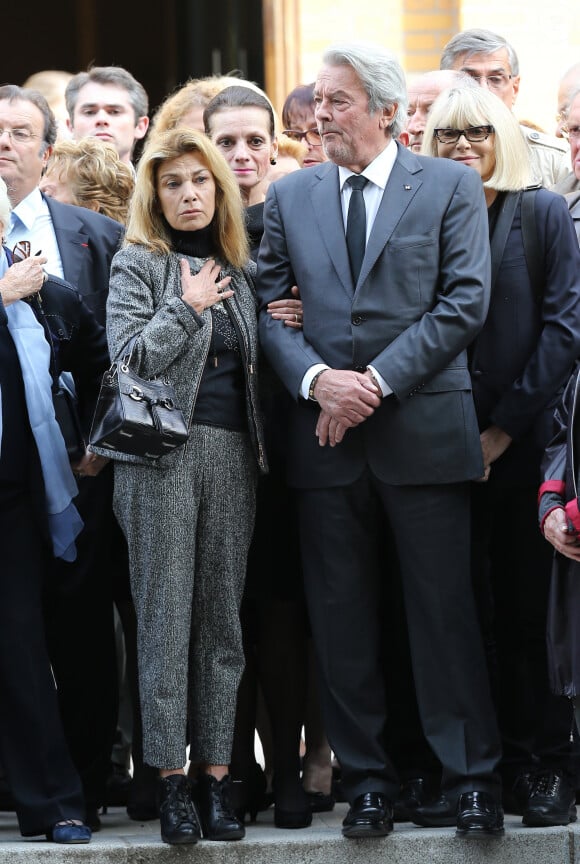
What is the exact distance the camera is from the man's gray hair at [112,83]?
22.8 feet

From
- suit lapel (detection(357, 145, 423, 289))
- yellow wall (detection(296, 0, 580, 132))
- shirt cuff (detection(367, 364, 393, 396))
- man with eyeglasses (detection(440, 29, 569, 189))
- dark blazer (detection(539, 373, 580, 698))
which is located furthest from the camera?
yellow wall (detection(296, 0, 580, 132))

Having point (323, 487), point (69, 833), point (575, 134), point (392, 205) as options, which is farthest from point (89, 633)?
point (575, 134)

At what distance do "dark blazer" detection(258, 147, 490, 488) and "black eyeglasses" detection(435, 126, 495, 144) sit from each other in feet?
0.69

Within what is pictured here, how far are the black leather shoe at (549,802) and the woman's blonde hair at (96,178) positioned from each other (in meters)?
2.44

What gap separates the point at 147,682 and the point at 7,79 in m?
8.32

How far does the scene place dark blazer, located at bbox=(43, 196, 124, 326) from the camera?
547 cm

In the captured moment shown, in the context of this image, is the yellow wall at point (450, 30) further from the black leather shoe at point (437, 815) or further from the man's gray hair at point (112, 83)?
the black leather shoe at point (437, 815)

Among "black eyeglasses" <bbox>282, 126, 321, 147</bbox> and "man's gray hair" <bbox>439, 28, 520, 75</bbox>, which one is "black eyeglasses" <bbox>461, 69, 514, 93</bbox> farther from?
"black eyeglasses" <bbox>282, 126, 321, 147</bbox>

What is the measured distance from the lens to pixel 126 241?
16.8 ft

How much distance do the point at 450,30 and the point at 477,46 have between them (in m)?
2.21

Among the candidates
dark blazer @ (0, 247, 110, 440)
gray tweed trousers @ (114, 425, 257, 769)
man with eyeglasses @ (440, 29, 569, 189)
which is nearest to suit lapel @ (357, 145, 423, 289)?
gray tweed trousers @ (114, 425, 257, 769)

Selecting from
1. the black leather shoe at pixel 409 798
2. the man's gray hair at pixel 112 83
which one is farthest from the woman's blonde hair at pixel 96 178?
the black leather shoe at pixel 409 798

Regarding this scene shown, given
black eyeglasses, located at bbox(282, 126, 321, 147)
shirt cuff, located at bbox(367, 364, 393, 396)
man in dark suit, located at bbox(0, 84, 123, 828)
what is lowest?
man in dark suit, located at bbox(0, 84, 123, 828)

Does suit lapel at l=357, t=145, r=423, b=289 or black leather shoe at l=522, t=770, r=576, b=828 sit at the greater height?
suit lapel at l=357, t=145, r=423, b=289
